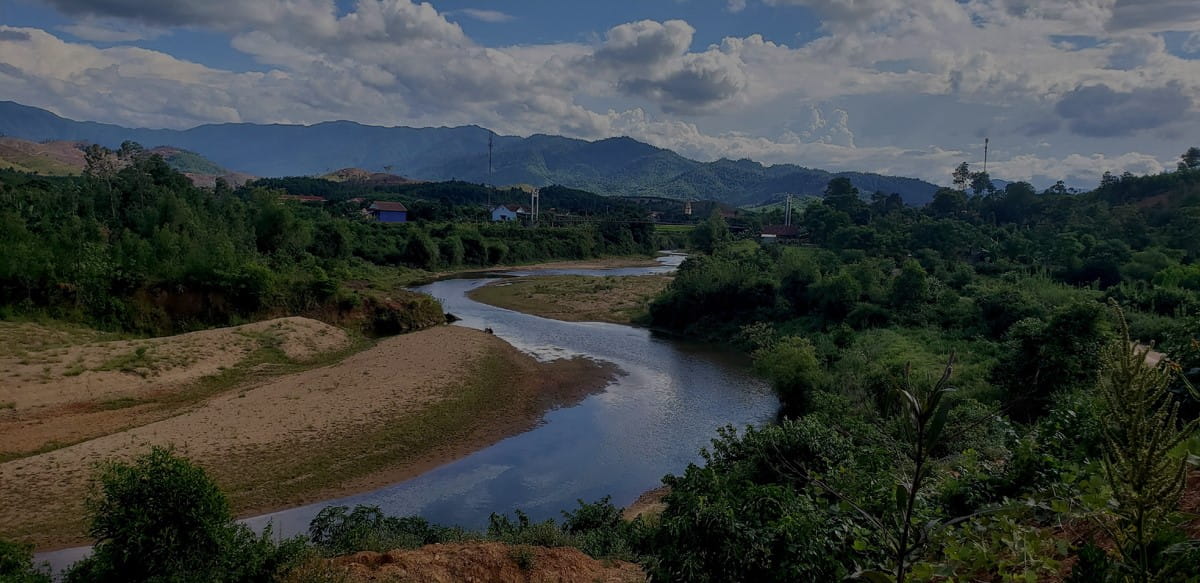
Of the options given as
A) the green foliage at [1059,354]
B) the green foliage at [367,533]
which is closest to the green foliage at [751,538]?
the green foliage at [367,533]

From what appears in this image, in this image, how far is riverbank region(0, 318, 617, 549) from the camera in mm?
15492

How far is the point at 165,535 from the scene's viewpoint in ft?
24.8

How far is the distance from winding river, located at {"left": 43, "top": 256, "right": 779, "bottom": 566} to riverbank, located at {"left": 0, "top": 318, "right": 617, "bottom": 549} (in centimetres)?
86

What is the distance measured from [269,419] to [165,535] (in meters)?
13.5

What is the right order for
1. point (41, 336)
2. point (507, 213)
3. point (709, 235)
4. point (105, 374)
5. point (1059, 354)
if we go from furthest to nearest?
point (507, 213)
point (709, 235)
point (41, 336)
point (105, 374)
point (1059, 354)

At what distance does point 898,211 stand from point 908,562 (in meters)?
74.2

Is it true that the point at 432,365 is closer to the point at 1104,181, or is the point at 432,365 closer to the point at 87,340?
the point at 87,340

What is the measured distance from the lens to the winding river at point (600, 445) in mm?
16203

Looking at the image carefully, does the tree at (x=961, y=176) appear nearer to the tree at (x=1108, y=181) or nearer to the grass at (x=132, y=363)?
the tree at (x=1108, y=181)

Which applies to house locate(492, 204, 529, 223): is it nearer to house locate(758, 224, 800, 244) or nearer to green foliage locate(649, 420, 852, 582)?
house locate(758, 224, 800, 244)

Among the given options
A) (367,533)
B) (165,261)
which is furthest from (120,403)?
(367,533)

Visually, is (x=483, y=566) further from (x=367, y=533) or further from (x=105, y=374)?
(x=105, y=374)

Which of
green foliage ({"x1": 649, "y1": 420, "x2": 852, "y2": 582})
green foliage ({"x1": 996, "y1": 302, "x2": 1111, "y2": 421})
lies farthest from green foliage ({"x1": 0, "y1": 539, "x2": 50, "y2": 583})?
green foliage ({"x1": 996, "y1": 302, "x2": 1111, "y2": 421})

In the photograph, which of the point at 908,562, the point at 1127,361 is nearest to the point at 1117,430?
the point at 1127,361
